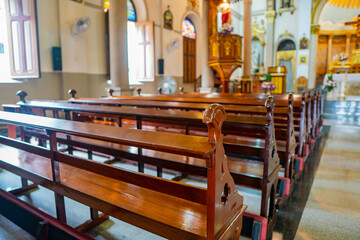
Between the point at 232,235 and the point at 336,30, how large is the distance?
15.7 m

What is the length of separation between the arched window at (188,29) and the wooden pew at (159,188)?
990 cm

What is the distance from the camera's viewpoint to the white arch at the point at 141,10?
8.31 metres

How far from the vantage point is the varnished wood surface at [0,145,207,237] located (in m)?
1.09

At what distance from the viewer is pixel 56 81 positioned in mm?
6012

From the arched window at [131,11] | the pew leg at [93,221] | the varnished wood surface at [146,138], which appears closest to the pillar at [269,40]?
the arched window at [131,11]

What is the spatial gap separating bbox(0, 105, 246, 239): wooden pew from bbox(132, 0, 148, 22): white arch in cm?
755

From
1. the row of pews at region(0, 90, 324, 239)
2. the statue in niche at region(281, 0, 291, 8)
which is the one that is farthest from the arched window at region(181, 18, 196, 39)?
the row of pews at region(0, 90, 324, 239)

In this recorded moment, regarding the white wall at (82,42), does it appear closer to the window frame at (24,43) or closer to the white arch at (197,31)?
the window frame at (24,43)

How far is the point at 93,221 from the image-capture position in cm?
178

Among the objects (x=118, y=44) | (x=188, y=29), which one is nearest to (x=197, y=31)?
(x=188, y=29)

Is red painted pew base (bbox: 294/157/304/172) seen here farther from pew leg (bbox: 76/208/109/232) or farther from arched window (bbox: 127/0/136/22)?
arched window (bbox: 127/0/136/22)

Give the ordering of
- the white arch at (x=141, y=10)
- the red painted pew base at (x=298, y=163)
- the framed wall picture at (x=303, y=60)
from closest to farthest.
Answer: the red painted pew base at (x=298, y=163) → the white arch at (x=141, y=10) → the framed wall picture at (x=303, y=60)

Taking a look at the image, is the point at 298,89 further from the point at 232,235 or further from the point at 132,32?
the point at 232,235

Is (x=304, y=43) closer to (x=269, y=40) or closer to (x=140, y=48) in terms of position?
(x=269, y=40)
